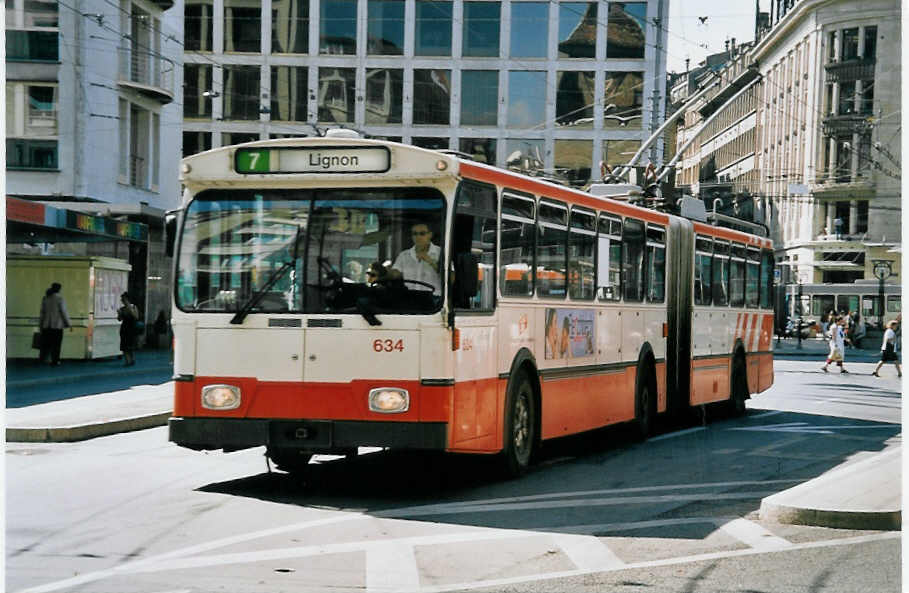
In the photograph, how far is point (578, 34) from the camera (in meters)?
62.2

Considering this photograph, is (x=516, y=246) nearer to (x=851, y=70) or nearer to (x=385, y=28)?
(x=851, y=70)

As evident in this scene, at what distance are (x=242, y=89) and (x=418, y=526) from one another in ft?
176

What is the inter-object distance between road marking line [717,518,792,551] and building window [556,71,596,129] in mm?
52678

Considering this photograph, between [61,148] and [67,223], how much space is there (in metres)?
10.4

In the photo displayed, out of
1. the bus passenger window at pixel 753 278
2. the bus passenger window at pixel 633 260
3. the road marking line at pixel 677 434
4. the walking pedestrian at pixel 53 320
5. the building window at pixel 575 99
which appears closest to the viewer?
the bus passenger window at pixel 633 260

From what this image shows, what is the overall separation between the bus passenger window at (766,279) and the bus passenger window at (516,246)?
11016 mm

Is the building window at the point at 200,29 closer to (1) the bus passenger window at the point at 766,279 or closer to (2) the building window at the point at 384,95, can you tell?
(2) the building window at the point at 384,95

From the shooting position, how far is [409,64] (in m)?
61.6

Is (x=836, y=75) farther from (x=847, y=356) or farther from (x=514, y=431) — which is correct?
(x=847, y=356)

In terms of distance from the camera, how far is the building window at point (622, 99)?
6206 cm

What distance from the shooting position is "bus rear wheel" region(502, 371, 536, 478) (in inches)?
494

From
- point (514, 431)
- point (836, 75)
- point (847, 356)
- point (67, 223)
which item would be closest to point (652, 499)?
point (514, 431)

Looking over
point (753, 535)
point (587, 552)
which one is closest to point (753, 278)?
point (753, 535)

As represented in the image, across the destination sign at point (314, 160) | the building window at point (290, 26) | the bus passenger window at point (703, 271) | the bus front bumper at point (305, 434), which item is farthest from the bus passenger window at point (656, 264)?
the building window at point (290, 26)
